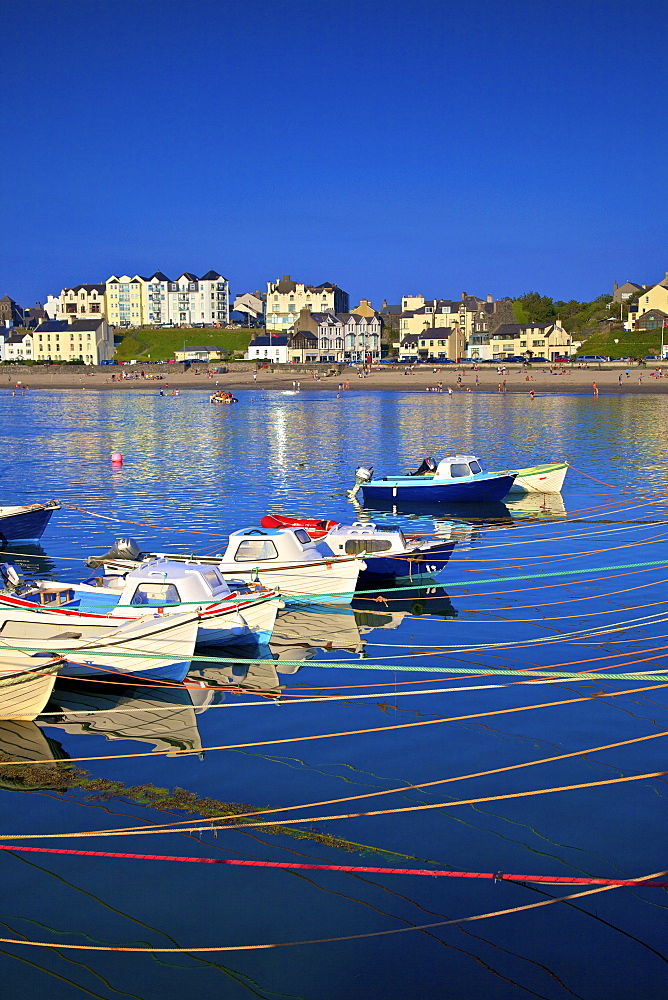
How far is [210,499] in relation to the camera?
43.2m

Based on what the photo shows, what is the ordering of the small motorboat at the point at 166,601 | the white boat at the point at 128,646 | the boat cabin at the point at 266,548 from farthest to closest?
the boat cabin at the point at 266,548 → the small motorboat at the point at 166,601 → the white boat at the point at 128,646

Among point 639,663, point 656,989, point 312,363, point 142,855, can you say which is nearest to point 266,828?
point 142,855

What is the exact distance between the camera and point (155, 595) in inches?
764

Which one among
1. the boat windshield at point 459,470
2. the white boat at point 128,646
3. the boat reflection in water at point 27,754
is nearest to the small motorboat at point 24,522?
the white boat at point 128,646

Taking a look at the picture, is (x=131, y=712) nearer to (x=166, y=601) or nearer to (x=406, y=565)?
(x=166, y=601)

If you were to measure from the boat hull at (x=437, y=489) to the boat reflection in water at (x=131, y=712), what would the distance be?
22.1 m

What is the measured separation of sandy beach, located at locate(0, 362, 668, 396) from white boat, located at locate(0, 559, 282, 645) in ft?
352

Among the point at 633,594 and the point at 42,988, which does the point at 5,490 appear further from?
the point at 42,988

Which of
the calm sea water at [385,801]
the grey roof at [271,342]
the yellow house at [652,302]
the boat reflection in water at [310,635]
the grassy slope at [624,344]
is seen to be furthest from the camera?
the grey roof at [271,342]

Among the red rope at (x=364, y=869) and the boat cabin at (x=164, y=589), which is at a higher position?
the boat cabin at (x=164, y=589)

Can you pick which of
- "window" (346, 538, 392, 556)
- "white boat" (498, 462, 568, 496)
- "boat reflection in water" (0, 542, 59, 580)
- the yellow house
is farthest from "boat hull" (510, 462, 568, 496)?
the yellow house

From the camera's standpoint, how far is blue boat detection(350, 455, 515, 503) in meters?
39.2

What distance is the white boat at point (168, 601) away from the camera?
1852 centimetres

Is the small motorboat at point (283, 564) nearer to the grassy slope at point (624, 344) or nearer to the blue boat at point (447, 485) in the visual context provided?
the blue boat at point (447, 485)
